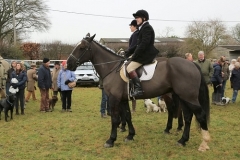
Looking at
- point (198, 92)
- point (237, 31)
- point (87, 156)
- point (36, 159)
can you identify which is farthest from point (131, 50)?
point (237, 31)

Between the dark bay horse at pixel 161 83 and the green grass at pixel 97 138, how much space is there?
0.36 m

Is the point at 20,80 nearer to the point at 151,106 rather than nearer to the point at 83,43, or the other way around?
the point at 83,43

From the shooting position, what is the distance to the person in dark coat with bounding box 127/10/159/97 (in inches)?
232

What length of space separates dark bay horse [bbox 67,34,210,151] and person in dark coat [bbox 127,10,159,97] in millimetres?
218

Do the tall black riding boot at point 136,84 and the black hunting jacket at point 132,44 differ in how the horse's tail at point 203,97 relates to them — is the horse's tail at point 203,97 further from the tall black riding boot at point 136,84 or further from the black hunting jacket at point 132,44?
the black hunting jacket at point 132,44

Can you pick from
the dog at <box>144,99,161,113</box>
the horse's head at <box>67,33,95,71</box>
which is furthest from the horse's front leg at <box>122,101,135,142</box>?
the dog at <box>144,99,161,113</box>

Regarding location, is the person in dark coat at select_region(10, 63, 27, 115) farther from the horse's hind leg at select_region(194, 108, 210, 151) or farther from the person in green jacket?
the horse's hind leg at select_region(194, 108, 210, 151)

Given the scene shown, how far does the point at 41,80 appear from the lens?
10656 mm

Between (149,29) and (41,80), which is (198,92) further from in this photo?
(41,80)

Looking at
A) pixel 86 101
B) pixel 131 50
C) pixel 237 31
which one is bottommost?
pixel 86 101

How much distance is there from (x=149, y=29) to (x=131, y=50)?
102 centimetres

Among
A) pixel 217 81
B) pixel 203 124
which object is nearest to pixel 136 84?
pixel 203 124

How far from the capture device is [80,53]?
21.1ft

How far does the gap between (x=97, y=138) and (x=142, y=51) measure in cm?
253
